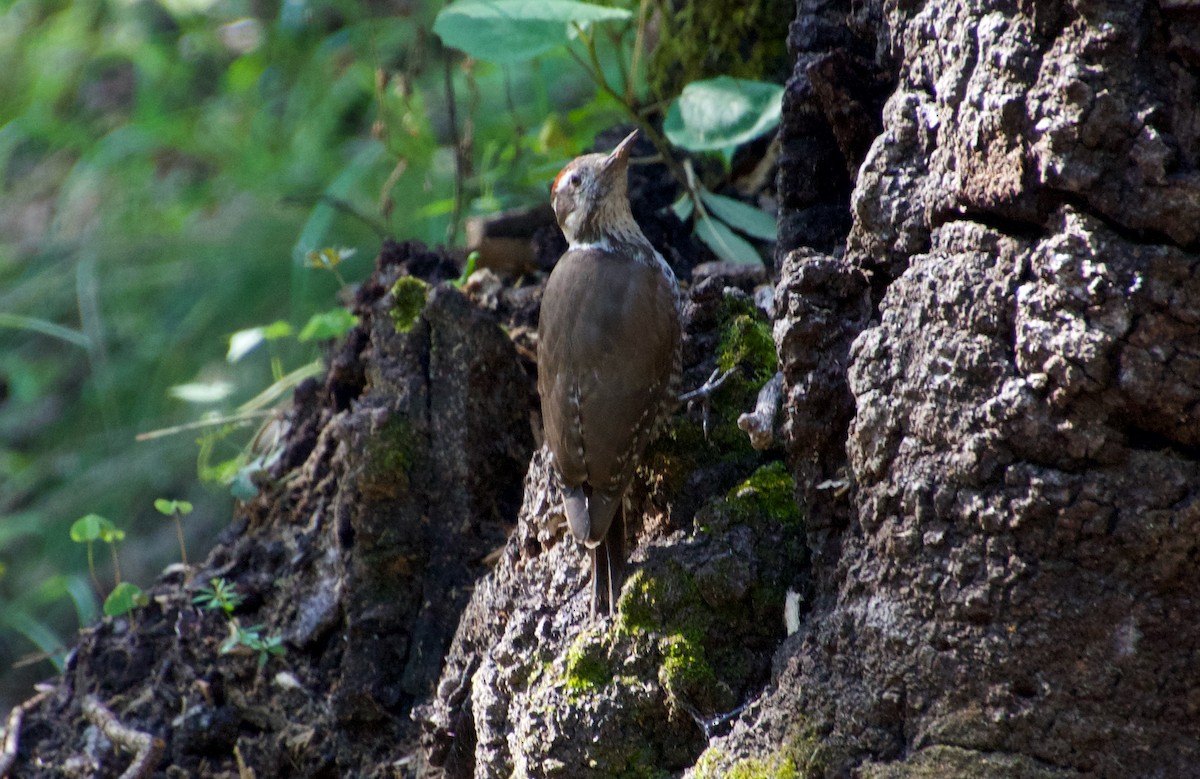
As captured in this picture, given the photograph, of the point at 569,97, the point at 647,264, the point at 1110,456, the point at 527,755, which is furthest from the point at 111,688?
the point at 569,97

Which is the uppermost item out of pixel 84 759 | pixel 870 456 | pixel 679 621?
pixel 870 456

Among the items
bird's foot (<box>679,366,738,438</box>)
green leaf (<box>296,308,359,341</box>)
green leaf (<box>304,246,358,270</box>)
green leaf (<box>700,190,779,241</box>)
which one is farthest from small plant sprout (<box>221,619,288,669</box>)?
green leaf (<box>700,190,779,241</box>)

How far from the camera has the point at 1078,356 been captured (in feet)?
5.63

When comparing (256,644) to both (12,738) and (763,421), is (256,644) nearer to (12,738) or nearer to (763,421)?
(12,738)

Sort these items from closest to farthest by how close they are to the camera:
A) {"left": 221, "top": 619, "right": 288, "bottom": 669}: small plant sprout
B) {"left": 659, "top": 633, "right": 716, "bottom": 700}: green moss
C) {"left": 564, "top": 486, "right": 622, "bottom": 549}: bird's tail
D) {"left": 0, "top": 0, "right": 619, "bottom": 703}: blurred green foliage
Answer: {"left": 659, "top": 633, "right": 716, "bottom": 700}: green moss, {"left": 564, "top": 486, "right": 622, "bottom": 549}: bird's tail, {"left": 221, "top": 619, "right": 288, "bottom": 669}: small plant sprout, {"left": 0, "top": 0, "right": 619, "bottom": 703}: blurred green foliage

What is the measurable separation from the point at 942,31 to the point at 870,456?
74cm

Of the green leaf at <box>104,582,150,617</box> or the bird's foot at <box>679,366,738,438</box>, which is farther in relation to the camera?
the green leaf at <box>104,582,150,617</box>

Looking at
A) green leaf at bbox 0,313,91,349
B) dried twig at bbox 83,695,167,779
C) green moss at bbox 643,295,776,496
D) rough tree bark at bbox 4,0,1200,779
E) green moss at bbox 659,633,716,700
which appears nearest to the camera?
rough tree bark at bbox 4,0,1200,779

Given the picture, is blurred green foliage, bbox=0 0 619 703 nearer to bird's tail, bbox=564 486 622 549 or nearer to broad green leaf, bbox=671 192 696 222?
broad green leaf, bbox=671 192 696 222

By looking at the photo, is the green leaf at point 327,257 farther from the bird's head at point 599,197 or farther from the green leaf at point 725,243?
the green leaf at point 725,243

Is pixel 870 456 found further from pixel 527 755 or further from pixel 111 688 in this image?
pixel 111 688

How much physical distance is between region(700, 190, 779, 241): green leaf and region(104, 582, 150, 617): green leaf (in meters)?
Answer: 2.21

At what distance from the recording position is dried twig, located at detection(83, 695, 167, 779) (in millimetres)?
3141

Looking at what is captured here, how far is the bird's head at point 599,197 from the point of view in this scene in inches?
137
